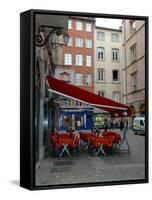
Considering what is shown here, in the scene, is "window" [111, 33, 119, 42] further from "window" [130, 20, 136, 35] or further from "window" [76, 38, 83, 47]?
"window" [76, 38, 83, 47]

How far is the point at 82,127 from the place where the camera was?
8953 mm

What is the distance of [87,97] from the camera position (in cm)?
900

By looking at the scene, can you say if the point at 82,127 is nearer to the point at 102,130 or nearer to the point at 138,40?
the point at 102,130

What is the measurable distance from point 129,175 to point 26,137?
199 centimetres

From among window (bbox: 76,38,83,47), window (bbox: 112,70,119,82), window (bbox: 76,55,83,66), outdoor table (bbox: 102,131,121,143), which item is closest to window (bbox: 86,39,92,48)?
window (bbox: 76,38,83,47)

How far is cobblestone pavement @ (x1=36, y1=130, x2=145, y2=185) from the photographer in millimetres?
8727

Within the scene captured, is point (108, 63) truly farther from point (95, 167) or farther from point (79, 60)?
point (95, 167)

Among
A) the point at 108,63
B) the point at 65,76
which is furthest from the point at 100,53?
the point at 65,76

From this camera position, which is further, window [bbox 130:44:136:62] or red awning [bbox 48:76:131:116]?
window [bbox 130:44:136:62]

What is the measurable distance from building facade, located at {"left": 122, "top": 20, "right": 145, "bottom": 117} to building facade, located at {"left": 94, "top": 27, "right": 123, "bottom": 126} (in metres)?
0.11

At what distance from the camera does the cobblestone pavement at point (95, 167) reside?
873cm

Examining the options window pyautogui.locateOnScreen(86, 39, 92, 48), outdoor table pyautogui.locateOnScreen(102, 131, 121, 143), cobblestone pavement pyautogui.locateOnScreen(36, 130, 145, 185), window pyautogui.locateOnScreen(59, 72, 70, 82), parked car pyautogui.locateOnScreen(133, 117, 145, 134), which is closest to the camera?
cobblestone pavement pyautogui.locateOnScreen(36, 130, 145, 185)

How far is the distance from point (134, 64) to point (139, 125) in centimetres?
107

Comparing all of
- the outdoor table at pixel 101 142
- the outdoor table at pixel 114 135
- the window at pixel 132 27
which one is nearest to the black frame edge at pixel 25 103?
the outdoor table at pixel 101 142
